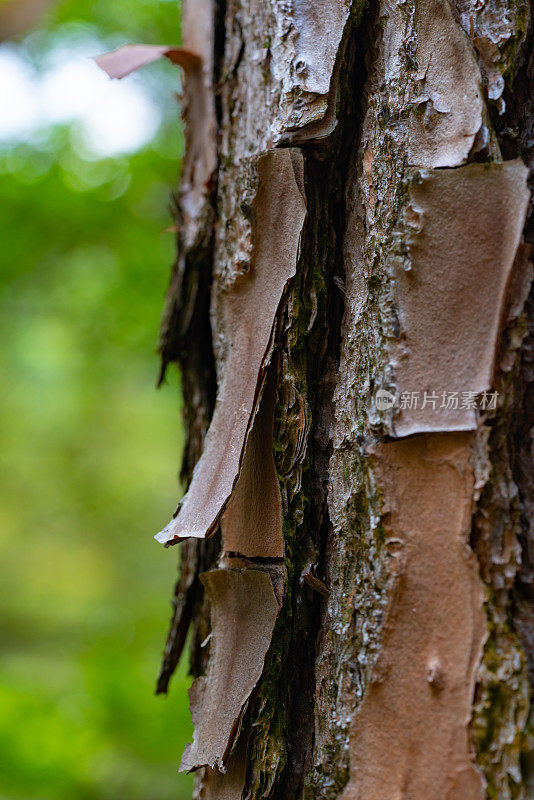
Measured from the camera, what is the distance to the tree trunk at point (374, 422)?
1.53ft

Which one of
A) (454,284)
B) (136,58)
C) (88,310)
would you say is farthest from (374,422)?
(88,310)

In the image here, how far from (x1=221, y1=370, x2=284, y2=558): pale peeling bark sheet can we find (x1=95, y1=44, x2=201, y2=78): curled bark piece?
0.55m

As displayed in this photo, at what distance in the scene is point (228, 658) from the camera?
60 cm

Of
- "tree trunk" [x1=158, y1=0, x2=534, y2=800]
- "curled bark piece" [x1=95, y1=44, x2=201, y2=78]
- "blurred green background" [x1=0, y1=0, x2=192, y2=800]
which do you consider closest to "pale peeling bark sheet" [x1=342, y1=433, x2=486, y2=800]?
"tree trunk" [x1=158, y1=0, x2=534, y2=800]

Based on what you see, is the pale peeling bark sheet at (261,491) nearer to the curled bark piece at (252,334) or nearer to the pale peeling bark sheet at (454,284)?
the curled bark piece at (252,334)

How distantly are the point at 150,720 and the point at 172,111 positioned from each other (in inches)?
99.0

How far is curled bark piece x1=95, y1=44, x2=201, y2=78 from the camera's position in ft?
2.75

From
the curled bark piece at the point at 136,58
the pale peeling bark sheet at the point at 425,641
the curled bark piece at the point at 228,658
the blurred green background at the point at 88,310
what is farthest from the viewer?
the blurred green background at the point at 88,310

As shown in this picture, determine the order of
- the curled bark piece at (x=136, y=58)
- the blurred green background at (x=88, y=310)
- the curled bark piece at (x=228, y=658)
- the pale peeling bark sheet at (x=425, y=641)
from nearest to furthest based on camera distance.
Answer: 1. the pale peeling bark sheet at (x=425, y=641)
2. the curled bark piece at (x=228, y=658)
3. the curled bark piece at (x=136, y=58)
4. the blurred green background at (x=88, y=310)

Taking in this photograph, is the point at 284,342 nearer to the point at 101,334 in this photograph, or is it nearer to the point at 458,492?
the point at 458,492

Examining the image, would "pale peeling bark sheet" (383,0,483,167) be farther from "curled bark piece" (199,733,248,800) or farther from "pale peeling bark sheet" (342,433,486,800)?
"curled bark piece" (199,733,248,800)

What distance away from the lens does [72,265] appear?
2.45 meters

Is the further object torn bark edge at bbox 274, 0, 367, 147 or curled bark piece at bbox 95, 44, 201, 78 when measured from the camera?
curled bark piece at bbox 95, 44, 201, 78

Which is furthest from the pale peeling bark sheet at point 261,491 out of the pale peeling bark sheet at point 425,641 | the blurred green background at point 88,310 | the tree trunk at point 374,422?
the blurred green background at point 88,310
